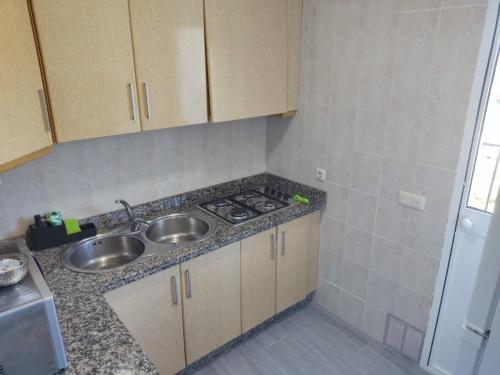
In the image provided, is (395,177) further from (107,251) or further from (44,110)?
(44,110)

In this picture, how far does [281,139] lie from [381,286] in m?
1.17

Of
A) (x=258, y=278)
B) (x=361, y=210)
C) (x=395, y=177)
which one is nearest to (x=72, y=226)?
(x=258, y=278)

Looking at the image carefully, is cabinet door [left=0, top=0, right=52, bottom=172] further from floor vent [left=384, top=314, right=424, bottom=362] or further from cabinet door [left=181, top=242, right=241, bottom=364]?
floor vent [left=384, top=314, right=424, bottom=362]

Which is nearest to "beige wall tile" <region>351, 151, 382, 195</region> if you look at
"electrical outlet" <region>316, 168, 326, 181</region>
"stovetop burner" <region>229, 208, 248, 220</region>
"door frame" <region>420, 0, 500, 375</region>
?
"electrical outlet" <region>316, 168, 326, 181</region>

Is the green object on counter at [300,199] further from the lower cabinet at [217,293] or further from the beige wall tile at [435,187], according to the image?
the beige wall tile at [435,187]

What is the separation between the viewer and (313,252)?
2.55 m

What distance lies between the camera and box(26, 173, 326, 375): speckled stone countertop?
3.88 ft

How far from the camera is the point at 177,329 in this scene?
1925mm

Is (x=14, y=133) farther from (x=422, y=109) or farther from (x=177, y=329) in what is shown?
(x=422, y=109)

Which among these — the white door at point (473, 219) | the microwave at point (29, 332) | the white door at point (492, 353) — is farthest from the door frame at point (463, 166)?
the microwave at point (29, 332)

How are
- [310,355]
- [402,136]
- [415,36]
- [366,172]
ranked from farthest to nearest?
[310,355] < [366,172] < [402,136] < [415,36]

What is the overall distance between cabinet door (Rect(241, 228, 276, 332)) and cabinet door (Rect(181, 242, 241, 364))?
0.18ft

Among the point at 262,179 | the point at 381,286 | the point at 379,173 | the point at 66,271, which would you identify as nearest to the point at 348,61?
the point at 379,173

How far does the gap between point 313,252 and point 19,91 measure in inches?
76.2
